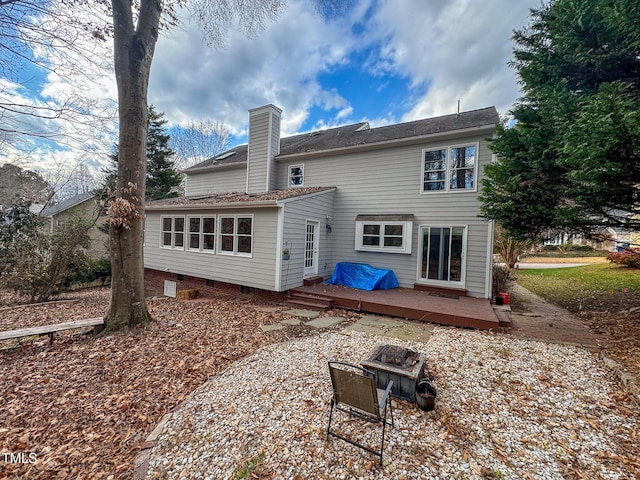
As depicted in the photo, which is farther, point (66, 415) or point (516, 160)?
point (516, 160)

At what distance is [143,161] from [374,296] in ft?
22.1

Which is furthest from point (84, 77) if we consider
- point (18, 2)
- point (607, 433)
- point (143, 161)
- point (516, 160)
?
point (607, 433)

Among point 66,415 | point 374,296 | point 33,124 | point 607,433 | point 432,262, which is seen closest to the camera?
point 607,433

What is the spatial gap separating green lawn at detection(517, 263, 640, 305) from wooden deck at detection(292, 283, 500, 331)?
4.34m

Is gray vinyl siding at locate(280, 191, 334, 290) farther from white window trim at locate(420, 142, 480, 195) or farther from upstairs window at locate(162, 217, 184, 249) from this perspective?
upstairs window at locate(162, 217, 184, 249)

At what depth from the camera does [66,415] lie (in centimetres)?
309

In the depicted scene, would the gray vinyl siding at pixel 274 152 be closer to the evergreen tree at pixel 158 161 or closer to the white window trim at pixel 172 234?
the white window trim at pixel 172 234

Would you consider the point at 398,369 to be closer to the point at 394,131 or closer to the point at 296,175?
the point at 394,131

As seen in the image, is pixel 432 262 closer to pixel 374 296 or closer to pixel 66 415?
pixel 374 296

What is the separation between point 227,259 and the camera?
9.34 metres

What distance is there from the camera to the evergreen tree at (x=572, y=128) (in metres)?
3.90

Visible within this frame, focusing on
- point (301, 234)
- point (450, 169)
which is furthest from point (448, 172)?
point (301, 234)

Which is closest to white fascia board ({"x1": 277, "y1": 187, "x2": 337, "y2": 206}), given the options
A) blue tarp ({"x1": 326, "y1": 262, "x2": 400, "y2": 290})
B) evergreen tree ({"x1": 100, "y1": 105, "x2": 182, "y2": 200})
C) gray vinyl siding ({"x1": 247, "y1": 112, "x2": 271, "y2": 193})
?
blue tarp ({"x1": 326, "y1": 262, "x2": 400, "y2": 290})

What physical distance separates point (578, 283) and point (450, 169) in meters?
8.74
